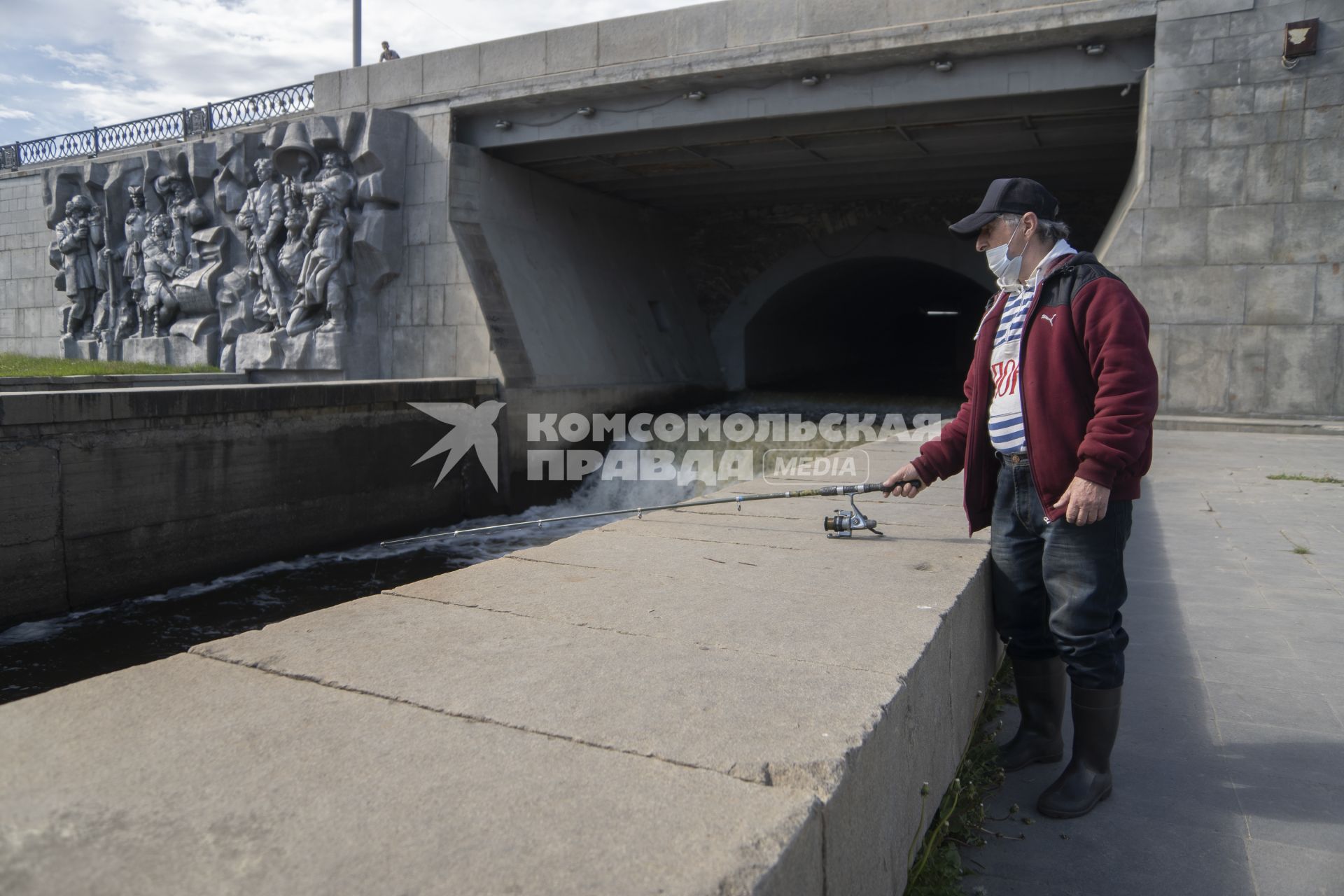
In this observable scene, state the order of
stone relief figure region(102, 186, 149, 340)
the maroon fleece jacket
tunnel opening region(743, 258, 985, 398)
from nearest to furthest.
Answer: the maroon fleece jacket → stone relief figure region(102, 186, 149, 340) → tunnel opening region(743, 258, 985, 398)

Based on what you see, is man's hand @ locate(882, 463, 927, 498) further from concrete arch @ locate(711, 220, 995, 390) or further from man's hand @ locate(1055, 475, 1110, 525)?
concrete arch @ locate(711, 220, 995, 390)

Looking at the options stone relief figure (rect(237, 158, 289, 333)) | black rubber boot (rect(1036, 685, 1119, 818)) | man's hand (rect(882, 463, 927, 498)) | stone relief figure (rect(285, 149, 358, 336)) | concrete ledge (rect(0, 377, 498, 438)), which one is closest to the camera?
black rubber boot (rect(1036, 685, 1119, 818))

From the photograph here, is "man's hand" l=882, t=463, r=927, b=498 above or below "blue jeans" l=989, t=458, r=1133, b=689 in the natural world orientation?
above

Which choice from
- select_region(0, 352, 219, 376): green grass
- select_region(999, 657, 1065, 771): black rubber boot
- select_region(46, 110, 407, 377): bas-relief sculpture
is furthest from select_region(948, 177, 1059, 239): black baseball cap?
select_region(0, 352, 219, 376): green grass

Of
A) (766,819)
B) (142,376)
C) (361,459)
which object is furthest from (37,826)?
(142,376)

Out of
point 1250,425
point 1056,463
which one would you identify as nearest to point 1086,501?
point 1056,463

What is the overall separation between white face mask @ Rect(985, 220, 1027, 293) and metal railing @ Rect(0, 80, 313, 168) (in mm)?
13813

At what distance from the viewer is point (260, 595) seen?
8.20 m

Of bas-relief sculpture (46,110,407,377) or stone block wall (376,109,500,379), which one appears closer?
stone block wall (376,109,500,379)

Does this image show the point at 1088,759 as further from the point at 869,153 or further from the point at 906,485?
the point at 869,153

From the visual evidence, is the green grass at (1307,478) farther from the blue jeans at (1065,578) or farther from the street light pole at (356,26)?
the street light pole at (356,26)

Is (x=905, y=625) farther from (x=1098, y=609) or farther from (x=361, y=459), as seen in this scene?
(x=361, y=459)

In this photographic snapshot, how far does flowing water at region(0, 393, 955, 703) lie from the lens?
20.9ft

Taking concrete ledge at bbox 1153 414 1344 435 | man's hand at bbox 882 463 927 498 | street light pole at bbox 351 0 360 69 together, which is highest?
street light pole at bbox 351 0 360 69
